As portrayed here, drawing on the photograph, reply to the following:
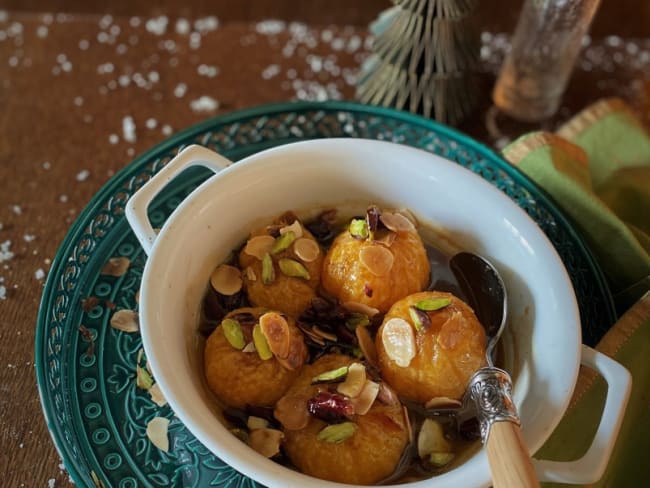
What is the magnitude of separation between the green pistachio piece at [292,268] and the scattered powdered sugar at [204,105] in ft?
1.34

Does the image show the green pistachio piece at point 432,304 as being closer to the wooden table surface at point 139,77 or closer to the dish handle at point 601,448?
the dish handle at point 601,448

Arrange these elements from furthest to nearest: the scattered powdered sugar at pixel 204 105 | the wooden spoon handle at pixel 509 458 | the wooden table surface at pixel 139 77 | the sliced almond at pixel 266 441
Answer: the scattered powdered sugar at pixel 204 105 → the wooden table surface at pixel 139 77 → the sliced almond at pixel 266 441 → the wooden spoon handle at pixel 509 458

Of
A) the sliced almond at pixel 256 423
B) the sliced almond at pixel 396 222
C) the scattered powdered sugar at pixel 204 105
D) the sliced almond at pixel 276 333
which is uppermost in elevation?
the sliced almond at pixel 396 222

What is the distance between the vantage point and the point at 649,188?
90 centimetres

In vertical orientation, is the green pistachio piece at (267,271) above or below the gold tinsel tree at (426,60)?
below

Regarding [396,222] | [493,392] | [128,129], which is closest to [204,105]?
[128,129]

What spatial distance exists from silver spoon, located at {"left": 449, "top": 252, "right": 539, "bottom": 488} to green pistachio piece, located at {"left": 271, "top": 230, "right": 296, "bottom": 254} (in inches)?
7.3

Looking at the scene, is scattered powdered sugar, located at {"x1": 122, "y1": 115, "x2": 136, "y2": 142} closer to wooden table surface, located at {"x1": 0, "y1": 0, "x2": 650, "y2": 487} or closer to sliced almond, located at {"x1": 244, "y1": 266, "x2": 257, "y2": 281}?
wooden table surface, located at {"x1": 0, "y1": 0, "x2": 650, "y2": 487}

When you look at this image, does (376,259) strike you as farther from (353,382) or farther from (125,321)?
(125,321)

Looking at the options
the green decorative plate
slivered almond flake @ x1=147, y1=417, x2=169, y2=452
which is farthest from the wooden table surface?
slivered almond flake @ x1=147, y1=417, x2=169, y2=452

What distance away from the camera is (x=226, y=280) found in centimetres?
73

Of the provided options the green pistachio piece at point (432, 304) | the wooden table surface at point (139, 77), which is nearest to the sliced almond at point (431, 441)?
the green pistachio piece at point (432, 304)

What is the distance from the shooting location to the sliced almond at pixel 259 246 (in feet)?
2.40

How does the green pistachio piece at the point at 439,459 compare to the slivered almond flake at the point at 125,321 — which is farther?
the slivered almond flake at the point at 125,321
